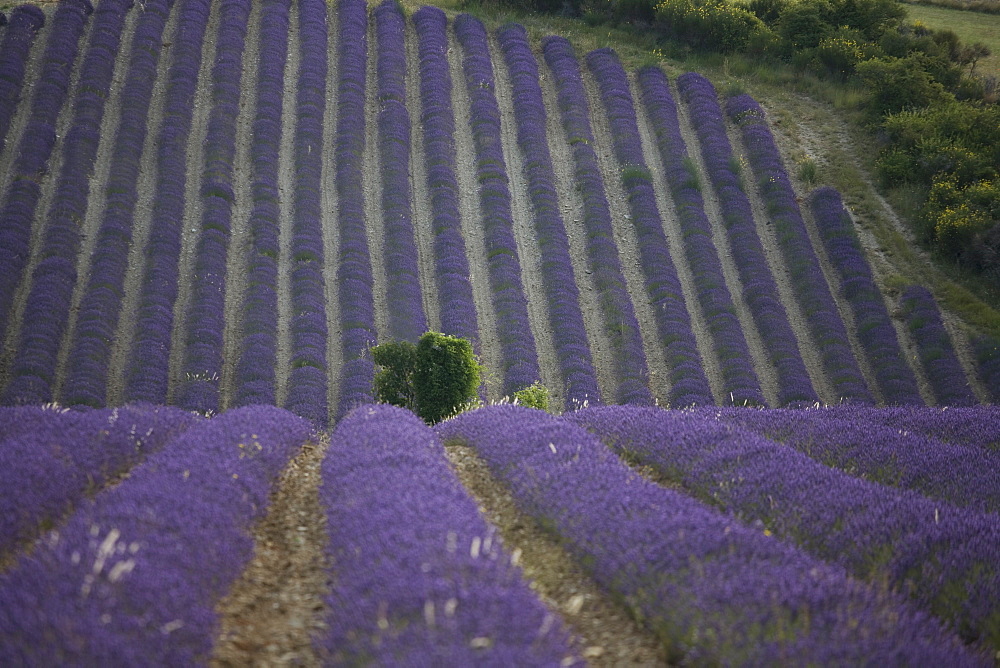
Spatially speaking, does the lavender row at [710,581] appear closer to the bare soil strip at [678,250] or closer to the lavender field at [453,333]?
the lavender field at [453,333]

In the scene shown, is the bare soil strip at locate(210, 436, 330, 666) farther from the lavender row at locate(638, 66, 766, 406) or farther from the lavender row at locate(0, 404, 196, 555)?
the lavender row at locate(638, 66, 766, 406)

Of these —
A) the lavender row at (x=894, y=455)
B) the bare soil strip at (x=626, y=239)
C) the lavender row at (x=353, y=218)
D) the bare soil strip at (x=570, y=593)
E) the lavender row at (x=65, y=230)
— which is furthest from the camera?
the bare soil strip at (x=626, y=239)

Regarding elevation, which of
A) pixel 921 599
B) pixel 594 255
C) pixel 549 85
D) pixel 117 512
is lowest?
pixel 594 255

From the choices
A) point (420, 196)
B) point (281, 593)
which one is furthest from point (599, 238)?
point (281, 593)

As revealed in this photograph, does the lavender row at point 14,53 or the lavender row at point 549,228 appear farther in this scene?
the lavender row at point 14,53

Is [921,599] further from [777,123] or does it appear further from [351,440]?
[777,123]

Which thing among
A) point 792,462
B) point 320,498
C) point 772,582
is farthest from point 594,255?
point 772,582

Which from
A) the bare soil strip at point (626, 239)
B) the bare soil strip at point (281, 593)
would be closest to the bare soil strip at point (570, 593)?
the bare soil strip at point (281, 593)
